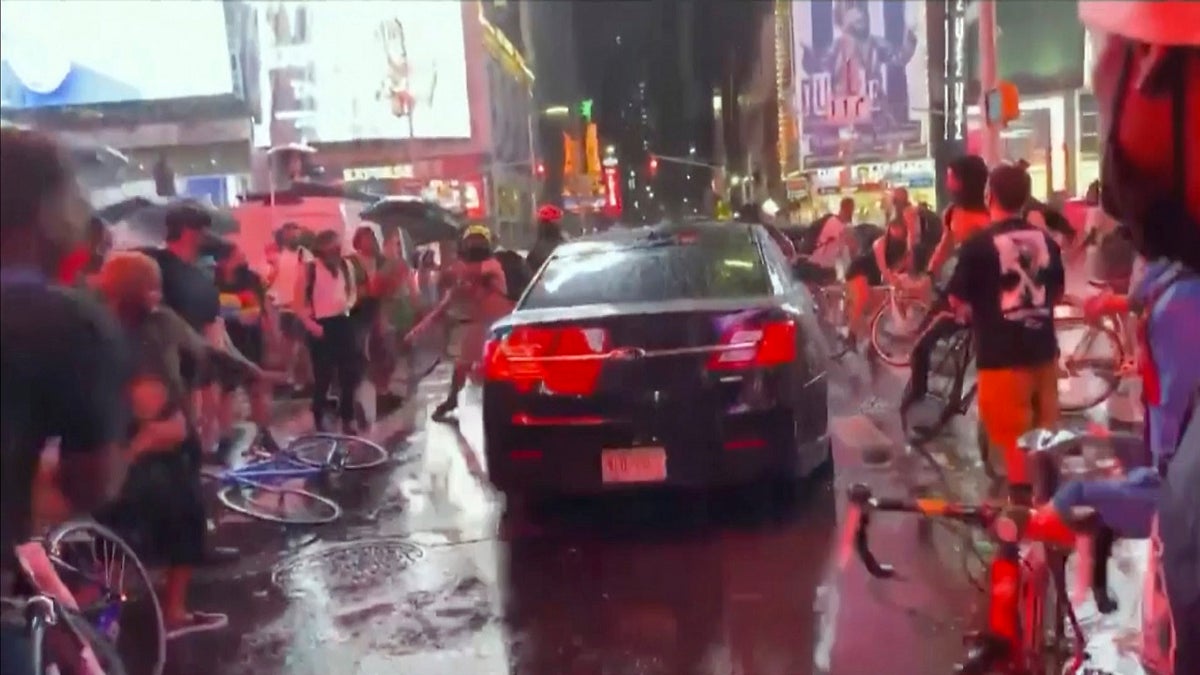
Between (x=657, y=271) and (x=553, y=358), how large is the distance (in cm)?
70

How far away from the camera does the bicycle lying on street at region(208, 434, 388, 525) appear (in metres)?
6.46

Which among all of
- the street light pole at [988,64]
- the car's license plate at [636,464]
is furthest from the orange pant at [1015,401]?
the street light pole at [988,64]

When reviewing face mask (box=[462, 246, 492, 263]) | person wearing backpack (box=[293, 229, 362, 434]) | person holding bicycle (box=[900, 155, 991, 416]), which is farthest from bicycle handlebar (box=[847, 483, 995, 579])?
person wearing backpack (box=[293, 229, 362, 434])

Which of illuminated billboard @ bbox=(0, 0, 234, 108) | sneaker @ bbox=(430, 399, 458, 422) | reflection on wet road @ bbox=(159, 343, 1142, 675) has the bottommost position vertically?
sneaker @ bbox=(430, 399, 458, 422)

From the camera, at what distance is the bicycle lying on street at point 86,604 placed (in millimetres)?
2605

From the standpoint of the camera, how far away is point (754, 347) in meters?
5.27

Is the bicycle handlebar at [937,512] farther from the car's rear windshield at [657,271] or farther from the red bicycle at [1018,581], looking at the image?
the car's rear windshield at [657,271]

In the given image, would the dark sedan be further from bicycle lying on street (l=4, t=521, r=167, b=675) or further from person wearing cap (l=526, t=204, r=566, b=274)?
bicycle lying on street (l=4, t=521, r=167, b=675)

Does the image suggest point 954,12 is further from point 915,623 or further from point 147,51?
point 147,51

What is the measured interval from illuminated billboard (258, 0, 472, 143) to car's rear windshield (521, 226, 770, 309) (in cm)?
812

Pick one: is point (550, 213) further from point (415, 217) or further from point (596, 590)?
point (415, 217)

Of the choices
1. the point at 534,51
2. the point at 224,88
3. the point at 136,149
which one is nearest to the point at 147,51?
the point at 136,149

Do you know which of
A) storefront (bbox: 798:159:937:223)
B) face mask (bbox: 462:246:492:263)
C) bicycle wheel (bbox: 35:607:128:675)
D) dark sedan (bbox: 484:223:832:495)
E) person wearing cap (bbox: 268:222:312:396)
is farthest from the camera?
person wearing cap (bbox: 268:222:312:396)

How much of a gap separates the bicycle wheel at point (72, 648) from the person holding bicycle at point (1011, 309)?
10.0 ft
